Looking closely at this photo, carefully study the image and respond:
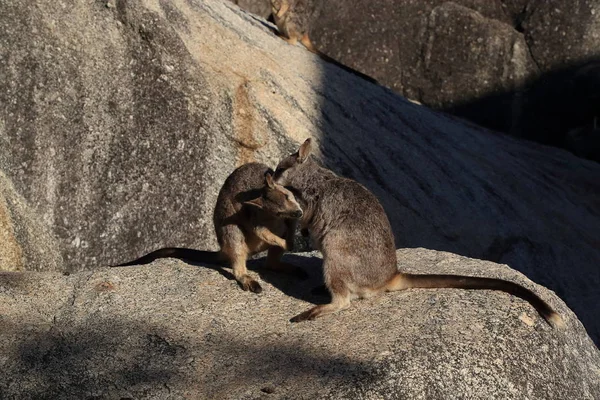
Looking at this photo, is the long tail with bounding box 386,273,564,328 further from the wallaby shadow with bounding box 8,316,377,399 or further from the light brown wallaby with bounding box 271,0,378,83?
the light brown wallaby with bounding box 271,0,378,83

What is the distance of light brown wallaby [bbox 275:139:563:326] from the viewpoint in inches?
227

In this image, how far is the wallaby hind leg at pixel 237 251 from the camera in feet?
20.7

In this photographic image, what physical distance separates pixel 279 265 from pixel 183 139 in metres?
2.60

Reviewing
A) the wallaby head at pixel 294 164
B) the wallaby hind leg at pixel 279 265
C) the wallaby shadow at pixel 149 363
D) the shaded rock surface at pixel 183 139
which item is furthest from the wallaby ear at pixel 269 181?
the shaded rock surface at pixel 183 139

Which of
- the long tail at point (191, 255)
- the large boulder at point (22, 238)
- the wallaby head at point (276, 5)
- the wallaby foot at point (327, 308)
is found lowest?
the large boulder at point (22, 238)

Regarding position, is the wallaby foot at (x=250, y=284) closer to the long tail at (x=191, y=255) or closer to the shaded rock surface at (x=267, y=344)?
the shaded rock surface at (x=267, y=344)

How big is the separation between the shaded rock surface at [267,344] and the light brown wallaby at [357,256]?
0.07m

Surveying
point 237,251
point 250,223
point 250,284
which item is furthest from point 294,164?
point 250,284

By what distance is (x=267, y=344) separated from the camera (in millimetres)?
5324

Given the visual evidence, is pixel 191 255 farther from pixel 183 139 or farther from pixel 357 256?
pixel 183 139

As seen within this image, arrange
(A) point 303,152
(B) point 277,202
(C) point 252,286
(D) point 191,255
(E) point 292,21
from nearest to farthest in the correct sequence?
(C) point 252,286
(B) point 277,202
(A) point 303,152
(D) point 191,255
(E) point 292,21

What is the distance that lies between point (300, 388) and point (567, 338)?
168 centimetres

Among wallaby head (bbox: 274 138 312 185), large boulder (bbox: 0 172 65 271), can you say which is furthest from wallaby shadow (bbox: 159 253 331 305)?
large boulder (bbox: 0 172 65 271)

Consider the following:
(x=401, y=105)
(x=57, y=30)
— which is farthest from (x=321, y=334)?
(x=401, y=105)
